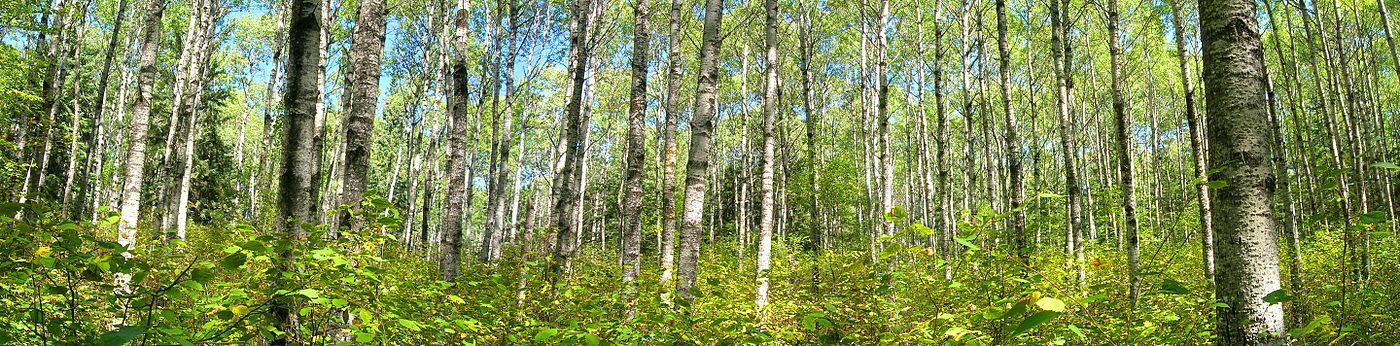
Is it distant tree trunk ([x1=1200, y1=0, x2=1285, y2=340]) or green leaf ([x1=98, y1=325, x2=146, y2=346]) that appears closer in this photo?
green leaf ([x1=98, y1=325, x2=146, y2=346])

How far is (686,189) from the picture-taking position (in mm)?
5891

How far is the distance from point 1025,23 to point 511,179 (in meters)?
32.3

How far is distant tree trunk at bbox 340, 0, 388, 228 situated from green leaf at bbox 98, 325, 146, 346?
9.95ft

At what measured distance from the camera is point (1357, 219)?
7.47 ft

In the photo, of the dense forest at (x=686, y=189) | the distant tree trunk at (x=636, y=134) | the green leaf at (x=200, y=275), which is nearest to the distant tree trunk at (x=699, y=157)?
the dense forest at (x=686, y=189)

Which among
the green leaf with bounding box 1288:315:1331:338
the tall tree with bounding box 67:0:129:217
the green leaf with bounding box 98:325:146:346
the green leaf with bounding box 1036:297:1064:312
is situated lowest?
the green leaf with bounding box 98:325:146:346

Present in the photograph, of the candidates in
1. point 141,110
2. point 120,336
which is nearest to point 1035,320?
point 120,336

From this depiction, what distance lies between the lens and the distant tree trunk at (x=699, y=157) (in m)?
5.66

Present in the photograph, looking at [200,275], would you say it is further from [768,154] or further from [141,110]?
[768,154]

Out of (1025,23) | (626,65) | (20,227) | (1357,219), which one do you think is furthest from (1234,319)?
(626,65)

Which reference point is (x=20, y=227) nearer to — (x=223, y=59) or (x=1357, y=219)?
Result: (x=1357, y=219)

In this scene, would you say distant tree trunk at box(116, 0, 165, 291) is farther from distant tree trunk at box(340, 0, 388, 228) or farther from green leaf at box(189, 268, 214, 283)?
green leaf at box(189, 268, 214, 283)

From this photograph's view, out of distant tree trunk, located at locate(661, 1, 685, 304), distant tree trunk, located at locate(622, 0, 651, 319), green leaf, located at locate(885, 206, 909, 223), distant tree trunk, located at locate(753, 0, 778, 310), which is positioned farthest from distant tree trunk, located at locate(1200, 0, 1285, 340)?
distant tree trunk, located at locate(753, 0, 778, 310)

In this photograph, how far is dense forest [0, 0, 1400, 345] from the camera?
2578mm
